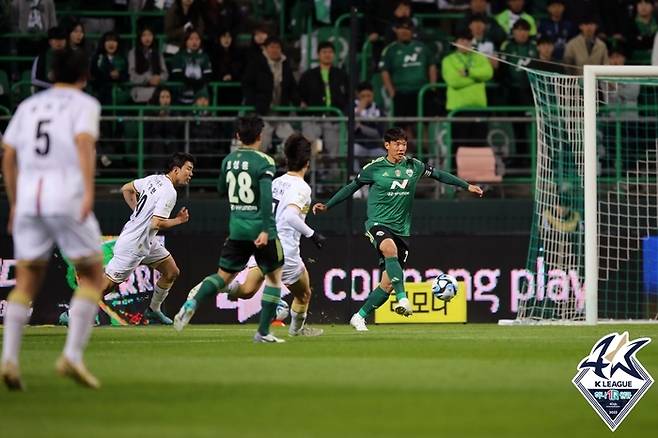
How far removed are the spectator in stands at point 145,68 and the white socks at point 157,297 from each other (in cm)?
454

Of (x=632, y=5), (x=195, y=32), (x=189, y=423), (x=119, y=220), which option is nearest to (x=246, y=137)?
(x=189, y=423)

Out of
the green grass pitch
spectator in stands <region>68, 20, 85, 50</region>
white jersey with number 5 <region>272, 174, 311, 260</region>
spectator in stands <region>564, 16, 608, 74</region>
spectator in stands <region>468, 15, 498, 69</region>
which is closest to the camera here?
the green grass pitch

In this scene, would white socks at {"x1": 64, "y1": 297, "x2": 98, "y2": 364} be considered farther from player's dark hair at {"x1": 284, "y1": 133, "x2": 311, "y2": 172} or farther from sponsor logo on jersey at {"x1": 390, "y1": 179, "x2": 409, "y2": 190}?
sponsor logo on jersey at {"x1": 390, "y1": 179, "x2": 409, "y2": 190}

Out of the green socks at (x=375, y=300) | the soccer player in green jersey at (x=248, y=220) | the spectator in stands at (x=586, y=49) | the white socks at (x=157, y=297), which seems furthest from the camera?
the spectator in stands at (x=586, y=49)

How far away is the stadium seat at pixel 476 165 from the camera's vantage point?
20.7 m

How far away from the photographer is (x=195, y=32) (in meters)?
21.8

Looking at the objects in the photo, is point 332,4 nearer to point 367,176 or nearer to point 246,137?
point 367,176

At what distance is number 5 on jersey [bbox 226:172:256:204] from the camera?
13195mm

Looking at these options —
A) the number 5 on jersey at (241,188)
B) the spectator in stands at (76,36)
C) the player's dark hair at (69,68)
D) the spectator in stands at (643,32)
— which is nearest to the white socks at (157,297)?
the spectator in stands at (76,36)

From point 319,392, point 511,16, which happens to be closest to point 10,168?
point 319,392

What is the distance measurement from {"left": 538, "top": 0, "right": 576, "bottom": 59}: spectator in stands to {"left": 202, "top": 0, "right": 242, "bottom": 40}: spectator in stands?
4.85 m

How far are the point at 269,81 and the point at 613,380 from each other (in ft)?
40.5

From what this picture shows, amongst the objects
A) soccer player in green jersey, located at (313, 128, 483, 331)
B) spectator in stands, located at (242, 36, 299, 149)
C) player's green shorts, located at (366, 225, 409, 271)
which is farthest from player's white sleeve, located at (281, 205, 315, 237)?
spectator in stands, located at (242, 36, 299, 149)

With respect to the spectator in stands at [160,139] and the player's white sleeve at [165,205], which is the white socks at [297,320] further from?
the spectator in stands at [160,139]
